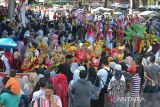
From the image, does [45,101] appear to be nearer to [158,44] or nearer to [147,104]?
[147,104]

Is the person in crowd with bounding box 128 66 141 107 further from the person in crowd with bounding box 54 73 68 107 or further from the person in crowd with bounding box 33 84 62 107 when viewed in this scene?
the person in crowd with bounding box 33 84 62 107

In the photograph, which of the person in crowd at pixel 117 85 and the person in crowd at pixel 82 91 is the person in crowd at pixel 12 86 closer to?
the person in crowd at pixel 82 91

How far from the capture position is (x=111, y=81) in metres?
10.7

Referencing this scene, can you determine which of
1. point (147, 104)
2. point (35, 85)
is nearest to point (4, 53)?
point (35, 85)

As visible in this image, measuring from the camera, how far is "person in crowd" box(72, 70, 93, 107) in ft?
31.3

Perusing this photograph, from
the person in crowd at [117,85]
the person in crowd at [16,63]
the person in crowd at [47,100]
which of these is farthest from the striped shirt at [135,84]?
the person in crowd at [47,100]

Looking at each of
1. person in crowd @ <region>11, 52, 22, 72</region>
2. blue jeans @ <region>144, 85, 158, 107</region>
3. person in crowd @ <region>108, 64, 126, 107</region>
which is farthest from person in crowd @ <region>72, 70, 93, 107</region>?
person in crowd @ <region>11, 52, 22, 72</region>

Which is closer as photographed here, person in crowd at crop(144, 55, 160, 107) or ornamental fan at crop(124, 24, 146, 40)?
person in crowd at crop(144, 55, 160, 107)

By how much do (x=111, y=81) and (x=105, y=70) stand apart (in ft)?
1.56

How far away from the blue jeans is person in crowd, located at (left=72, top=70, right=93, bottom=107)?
8.66 feet

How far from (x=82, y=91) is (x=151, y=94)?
300 cm

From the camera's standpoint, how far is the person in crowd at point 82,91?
954cm

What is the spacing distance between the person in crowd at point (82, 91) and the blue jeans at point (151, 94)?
2638mm

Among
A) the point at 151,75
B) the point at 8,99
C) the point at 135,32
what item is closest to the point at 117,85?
the point at 151,75
